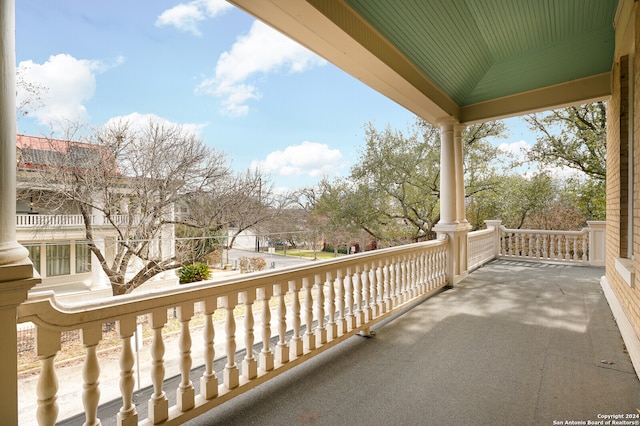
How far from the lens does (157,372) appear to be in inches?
57.6

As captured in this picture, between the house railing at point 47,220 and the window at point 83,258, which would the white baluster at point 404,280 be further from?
the window at point 83,258

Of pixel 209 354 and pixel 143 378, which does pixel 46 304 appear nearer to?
pixel 209 354

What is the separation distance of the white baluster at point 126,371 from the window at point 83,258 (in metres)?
7.83

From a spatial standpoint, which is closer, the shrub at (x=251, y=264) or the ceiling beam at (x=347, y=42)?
the ceiling beam at (x=347, y=42)

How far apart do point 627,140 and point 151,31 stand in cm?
1411

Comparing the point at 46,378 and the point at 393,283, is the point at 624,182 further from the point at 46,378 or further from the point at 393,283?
the point at 46,378

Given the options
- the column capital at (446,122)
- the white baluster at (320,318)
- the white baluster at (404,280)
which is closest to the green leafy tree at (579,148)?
the column capital at (446,122)

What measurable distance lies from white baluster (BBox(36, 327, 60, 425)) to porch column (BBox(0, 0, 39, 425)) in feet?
0.24

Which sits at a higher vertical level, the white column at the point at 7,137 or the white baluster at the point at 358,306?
the white column at the point at 7,137

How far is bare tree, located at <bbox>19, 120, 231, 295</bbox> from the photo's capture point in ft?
23.2

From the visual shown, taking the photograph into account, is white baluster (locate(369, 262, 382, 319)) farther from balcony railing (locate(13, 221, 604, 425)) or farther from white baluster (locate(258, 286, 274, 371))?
white baluster (locate(258, 286, 274, 371))

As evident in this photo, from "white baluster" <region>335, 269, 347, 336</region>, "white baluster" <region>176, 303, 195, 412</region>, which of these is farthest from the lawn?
"white baluster" <region>176, 303, 195, 412</region>

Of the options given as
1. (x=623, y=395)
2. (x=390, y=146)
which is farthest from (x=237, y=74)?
(x=623, y=395)

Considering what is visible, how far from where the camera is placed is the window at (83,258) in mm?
7532
